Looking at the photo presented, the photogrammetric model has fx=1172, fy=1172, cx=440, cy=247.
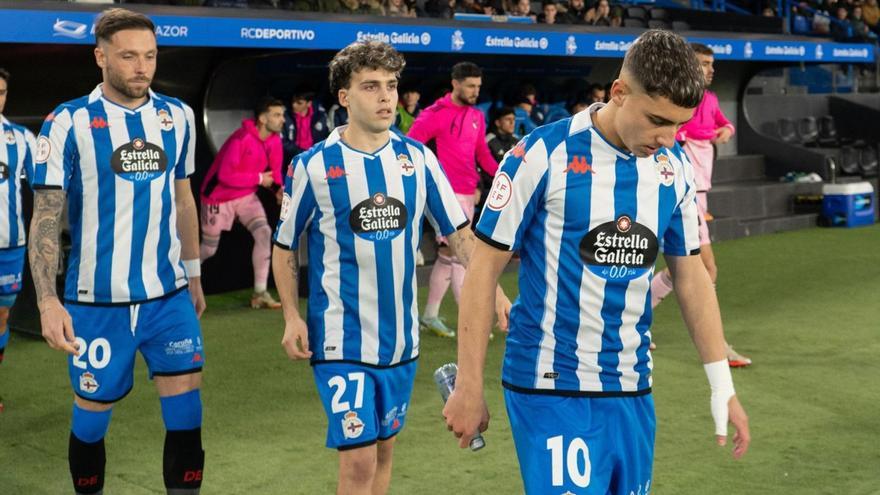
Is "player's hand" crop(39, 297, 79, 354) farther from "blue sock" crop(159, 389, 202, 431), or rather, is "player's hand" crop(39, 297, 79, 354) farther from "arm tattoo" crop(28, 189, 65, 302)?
"blue sock" crop(159, 389, 202, 431)

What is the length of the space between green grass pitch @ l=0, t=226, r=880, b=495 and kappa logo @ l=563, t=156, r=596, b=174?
249cm

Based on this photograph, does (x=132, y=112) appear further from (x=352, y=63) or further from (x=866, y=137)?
(x=866, y=137)

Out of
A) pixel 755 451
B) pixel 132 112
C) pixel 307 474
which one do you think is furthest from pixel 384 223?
pixel 755 451

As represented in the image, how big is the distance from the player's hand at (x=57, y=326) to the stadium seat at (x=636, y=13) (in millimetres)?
14143

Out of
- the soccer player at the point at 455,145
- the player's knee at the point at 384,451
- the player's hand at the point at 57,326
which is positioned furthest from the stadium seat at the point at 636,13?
the player's hand at the point at 57,326

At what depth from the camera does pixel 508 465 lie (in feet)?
18.0

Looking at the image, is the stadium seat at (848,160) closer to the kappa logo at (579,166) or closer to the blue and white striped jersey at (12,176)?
the blue and white striped jersey at (12,176)

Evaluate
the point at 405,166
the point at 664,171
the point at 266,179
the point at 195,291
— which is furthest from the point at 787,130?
the point at 664,171

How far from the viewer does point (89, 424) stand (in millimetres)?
4441

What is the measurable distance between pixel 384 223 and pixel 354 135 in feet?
1.12

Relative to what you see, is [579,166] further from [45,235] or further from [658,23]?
[658,23]

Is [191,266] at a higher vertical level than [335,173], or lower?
lower

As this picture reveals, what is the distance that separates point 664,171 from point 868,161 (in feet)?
52.5

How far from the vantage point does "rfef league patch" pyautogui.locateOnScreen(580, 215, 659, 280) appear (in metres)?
2.97
